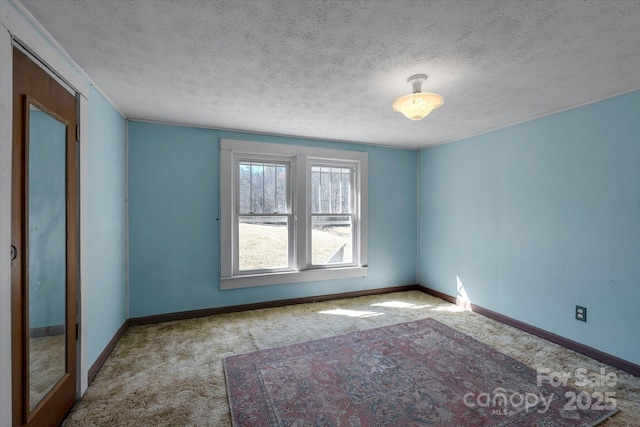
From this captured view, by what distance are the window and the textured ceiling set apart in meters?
1.00

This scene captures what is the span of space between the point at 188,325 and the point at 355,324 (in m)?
1.96

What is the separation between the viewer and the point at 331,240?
450 cm

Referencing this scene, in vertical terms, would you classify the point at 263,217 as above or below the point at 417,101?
below

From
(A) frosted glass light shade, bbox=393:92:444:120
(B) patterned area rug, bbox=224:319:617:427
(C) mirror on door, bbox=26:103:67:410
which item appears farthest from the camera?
(A) frosted glass light shade, bbox=393:92:444:120

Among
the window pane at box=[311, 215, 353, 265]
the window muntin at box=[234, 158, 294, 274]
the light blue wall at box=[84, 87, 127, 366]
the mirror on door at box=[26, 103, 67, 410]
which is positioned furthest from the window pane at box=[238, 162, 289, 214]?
the mirror on door at box=[26, 103, 67, 410]

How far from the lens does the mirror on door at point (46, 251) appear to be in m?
1.59

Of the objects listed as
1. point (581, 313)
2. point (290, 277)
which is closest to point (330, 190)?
point (290, 277)

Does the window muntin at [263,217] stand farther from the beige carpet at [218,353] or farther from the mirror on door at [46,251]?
the mirror on door at [46,251]

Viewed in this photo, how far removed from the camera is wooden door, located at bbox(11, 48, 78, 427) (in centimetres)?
145

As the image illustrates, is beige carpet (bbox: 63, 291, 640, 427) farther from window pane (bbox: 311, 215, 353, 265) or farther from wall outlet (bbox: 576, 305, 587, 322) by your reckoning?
window pane (bbox: 311, 215, 353, 265)

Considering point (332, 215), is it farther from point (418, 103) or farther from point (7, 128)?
point (7, 128)

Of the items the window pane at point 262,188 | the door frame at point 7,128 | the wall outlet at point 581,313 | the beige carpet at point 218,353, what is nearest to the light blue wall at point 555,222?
the wall outlet at point 581,313

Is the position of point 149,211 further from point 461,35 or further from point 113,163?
point 461,35

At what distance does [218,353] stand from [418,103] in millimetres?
2801
